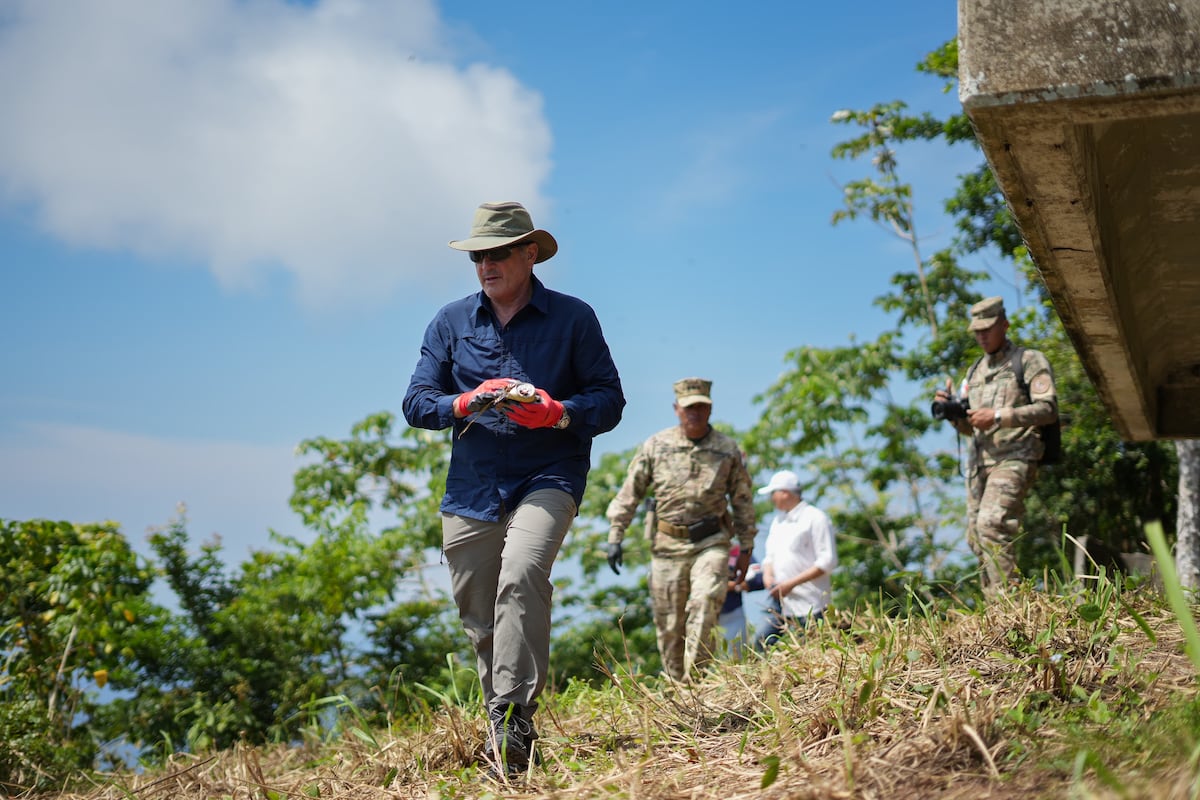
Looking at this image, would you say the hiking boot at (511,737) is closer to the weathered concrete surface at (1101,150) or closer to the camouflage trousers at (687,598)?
the weathered concrete surface at (1101,150)

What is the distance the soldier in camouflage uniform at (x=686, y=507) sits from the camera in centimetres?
758

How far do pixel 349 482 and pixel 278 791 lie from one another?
9.98 metres

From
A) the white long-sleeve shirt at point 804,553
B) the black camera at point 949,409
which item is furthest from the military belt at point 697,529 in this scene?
the black camera at point 949,409

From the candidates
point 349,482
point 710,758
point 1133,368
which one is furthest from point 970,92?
point 349,482

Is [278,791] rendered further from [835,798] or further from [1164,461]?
[1164,461]

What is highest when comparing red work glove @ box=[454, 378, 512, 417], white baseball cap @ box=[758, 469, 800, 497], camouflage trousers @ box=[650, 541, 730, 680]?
red work glove @ box=[454, 378, 512, 417]

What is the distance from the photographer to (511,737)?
390cm

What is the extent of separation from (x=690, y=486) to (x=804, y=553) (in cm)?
102

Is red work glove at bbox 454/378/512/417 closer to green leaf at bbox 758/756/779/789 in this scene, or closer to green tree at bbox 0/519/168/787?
green leaf at bbox 758/756/779/789

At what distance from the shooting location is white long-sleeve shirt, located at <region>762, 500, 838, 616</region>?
777 cm

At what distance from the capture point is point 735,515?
782 cm

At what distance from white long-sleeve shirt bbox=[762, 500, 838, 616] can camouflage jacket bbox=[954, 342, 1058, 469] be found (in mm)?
1253

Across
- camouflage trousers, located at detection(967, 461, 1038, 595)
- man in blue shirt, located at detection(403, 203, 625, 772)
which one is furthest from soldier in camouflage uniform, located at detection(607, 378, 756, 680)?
man in blue shirt, located at detection(403, 203, 625, 772)

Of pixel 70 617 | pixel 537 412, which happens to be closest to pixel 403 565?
pixel 70 617
